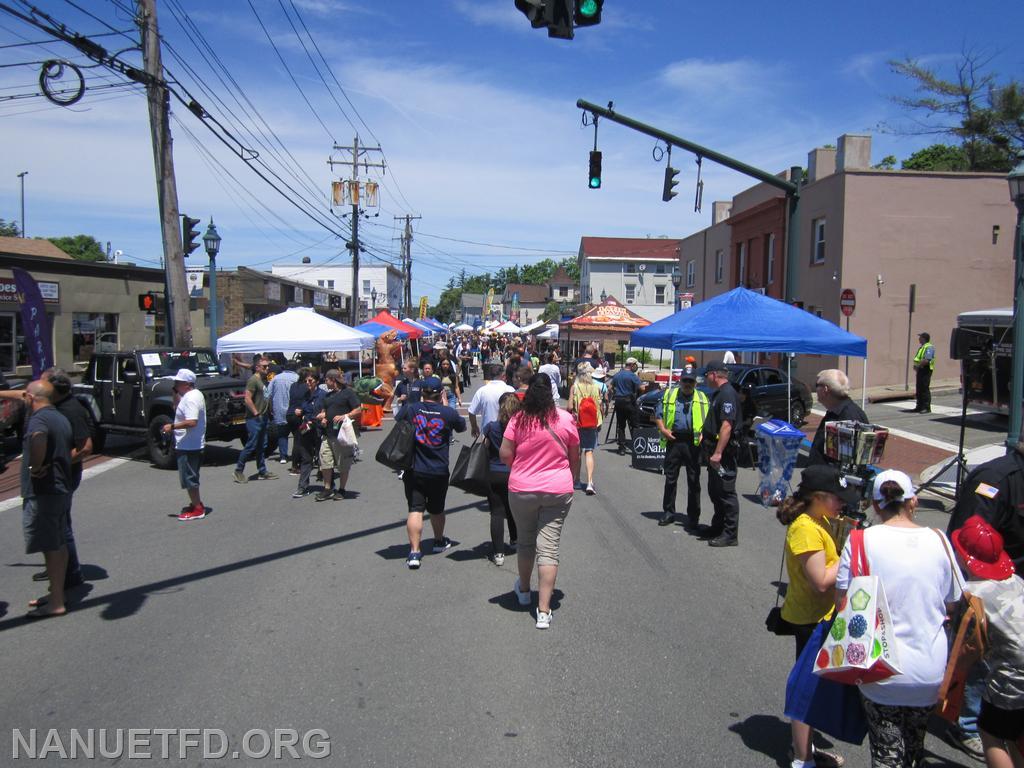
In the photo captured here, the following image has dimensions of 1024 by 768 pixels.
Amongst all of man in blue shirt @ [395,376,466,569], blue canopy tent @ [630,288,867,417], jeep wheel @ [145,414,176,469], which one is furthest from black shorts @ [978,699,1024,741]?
jeep wheel @ [145,414,176,469]

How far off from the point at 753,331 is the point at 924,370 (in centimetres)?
818

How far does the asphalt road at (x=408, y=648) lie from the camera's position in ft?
12.7

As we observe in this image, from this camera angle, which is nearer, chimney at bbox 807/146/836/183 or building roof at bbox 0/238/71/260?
chimney at bbox 807/146/836/183

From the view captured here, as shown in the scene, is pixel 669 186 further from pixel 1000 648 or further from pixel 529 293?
pixel 529 293

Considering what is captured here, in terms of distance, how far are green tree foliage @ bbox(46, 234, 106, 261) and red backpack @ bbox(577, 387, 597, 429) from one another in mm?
69282

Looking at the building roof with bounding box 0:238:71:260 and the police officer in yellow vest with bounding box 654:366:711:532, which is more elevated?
the building roof with bounding box 0:238:71:260

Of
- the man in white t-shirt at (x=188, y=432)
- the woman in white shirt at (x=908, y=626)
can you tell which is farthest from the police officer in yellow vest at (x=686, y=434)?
the man in white t-shirt at (x=188, y=432)

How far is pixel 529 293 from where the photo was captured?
4119 inches

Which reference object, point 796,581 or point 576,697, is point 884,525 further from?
point 576,697

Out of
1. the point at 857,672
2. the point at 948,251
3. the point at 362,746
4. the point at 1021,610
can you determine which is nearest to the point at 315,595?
the point at 362,746

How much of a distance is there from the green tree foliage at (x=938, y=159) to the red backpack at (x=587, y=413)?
116 feet

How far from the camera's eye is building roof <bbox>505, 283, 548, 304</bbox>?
102 metres

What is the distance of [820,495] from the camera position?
3.61m

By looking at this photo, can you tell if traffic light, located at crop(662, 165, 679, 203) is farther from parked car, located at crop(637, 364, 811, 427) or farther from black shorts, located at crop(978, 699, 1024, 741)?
black shorts, located at crop(978, 699, 1024, 741)
